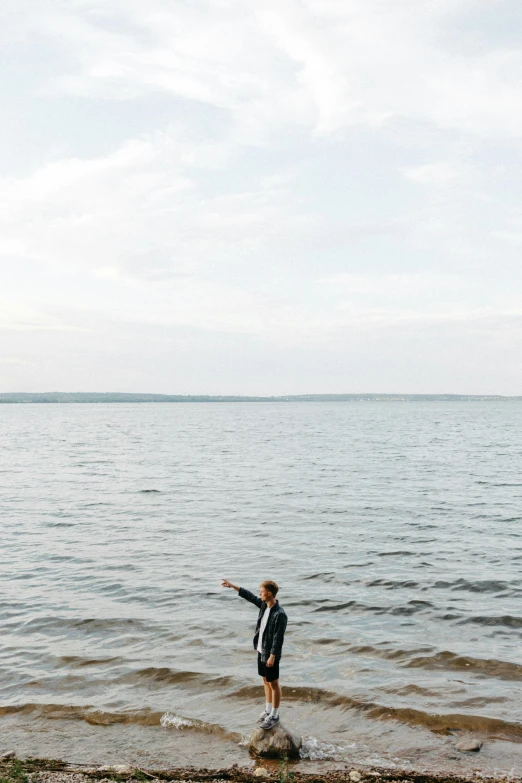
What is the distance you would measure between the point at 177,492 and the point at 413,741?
27.4 meters

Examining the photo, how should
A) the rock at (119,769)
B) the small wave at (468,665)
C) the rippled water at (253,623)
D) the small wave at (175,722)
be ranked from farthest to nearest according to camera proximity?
the small wave at (468,665)
the small wave at (175,722)
the rippled water at (253,623)
the rock at (119,769)

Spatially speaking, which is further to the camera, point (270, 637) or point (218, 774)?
point (270, 637)

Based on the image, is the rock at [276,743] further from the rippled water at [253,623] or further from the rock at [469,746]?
the rock at [469,746]

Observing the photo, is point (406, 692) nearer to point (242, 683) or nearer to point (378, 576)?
point (242, 683)

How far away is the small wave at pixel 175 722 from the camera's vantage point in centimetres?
1067

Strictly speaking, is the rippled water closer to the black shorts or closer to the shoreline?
the shoreline

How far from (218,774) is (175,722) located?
219 cm

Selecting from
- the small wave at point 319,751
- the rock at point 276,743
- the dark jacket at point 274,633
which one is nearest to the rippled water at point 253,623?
the small wave at point 319,751

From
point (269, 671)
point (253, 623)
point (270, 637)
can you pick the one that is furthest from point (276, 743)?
point (253, 623)

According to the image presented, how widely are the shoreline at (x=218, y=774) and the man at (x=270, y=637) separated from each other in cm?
80

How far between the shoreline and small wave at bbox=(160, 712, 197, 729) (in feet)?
4.89

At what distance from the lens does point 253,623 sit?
605 inches

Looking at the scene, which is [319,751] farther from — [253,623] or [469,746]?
[253,623]

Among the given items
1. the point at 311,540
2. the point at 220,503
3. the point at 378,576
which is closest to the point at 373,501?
the point at 220,503
